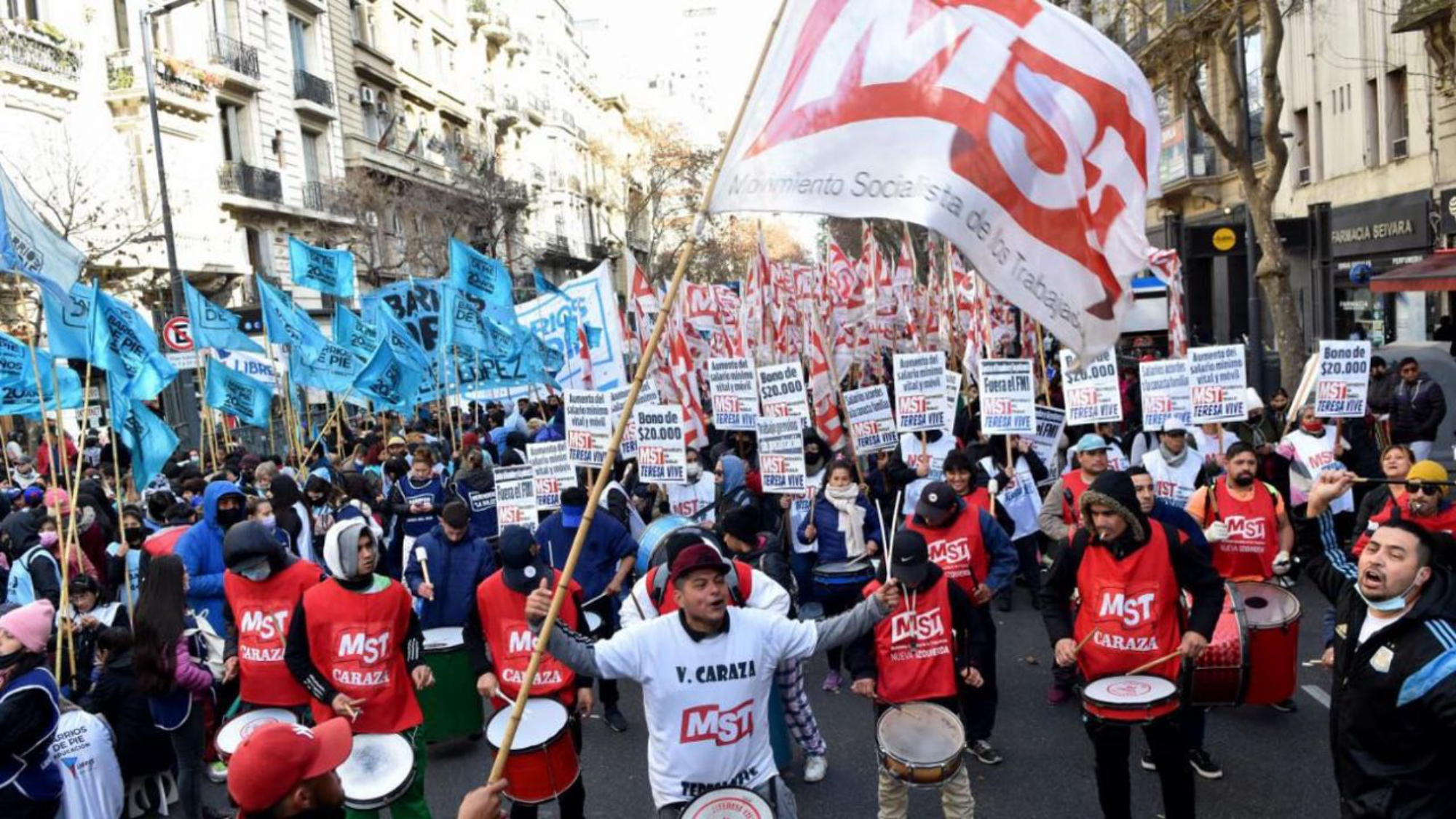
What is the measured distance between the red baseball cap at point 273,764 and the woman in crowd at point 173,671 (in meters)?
3.27

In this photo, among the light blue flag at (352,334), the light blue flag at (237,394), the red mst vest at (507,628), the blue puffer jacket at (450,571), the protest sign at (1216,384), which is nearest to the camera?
the red mst vest at (507,628)

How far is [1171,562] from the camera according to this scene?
16.7ft

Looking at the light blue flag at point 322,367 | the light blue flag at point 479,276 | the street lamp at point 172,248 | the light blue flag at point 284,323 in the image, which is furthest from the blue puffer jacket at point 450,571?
the street lamp at point 172,248

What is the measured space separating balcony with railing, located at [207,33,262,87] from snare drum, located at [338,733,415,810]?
32.5 metres

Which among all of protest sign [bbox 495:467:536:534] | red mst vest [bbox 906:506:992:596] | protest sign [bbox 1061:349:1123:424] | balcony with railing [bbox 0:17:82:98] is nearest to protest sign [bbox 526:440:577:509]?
protest sign [bbox 495:467:536:534]

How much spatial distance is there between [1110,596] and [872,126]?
8.29 ft

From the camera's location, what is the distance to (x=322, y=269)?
1531 centimetres

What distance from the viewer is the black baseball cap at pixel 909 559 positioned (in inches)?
212

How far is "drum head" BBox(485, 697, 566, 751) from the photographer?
5.09m

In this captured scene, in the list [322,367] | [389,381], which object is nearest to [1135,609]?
[389,381]

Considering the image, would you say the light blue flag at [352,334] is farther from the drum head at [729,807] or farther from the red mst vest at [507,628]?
the drum head at [729,807]

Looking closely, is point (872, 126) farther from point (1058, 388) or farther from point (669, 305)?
point (1058, 388)

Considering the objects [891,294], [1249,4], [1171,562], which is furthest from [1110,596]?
[1249,4]

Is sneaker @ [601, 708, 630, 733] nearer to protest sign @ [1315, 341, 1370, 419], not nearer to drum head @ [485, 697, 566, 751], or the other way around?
drum head @ [485, 697, 566, 751]
